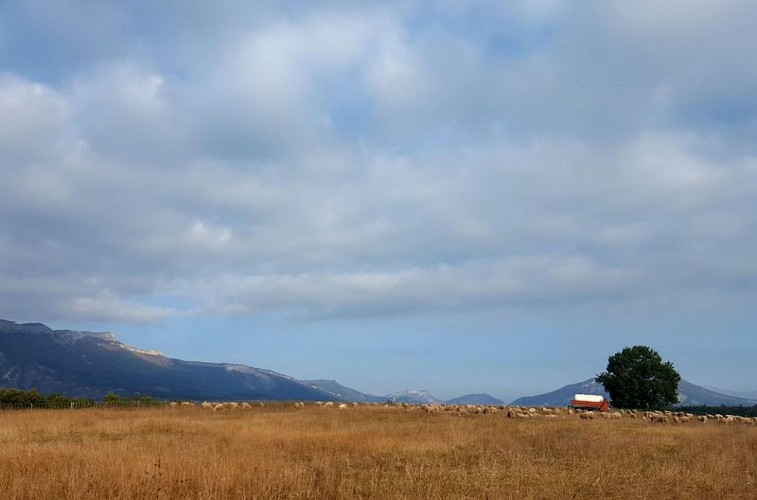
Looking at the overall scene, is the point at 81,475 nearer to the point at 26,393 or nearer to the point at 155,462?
the point at 155,462

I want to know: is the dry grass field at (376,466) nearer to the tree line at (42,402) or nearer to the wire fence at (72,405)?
the wire fence at (72,405)

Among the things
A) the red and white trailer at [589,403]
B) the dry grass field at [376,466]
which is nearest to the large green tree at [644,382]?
the red and white trailer at [589,403]

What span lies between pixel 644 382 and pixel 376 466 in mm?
67684

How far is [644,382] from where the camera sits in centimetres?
7212

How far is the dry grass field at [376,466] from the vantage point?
36.2ft

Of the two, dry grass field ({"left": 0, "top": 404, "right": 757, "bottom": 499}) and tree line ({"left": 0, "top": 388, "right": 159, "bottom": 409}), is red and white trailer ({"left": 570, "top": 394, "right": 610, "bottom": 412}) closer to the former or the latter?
dry grass field ({"left": 0, "top": 404, "right": 757, "bottom": 499})

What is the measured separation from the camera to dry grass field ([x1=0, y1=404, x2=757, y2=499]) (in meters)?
11.0

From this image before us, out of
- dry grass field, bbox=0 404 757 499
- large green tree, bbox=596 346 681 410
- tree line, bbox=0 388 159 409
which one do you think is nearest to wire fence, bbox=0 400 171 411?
tree line, bbox=0 388 159 409

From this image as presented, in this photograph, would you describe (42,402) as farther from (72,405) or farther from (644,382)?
(644,382)

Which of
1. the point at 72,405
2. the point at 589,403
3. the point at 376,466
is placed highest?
the point at 376,466

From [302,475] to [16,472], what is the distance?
6.05 m

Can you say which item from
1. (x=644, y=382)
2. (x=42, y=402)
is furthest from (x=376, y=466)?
(x=644, y=382)

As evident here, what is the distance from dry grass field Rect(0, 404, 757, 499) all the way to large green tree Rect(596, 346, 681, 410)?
5295cm

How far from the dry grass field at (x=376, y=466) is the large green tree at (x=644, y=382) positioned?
53.0 m
